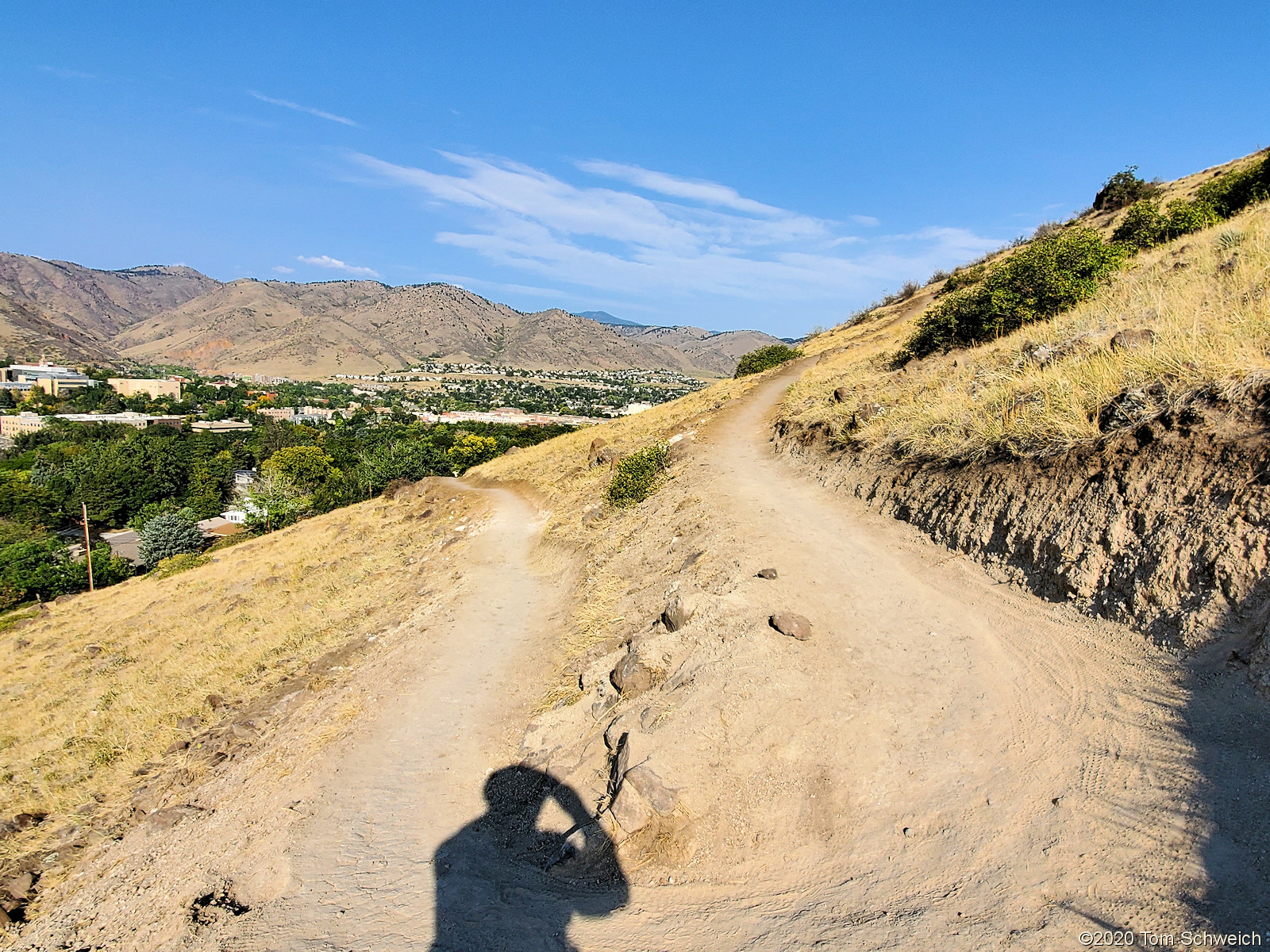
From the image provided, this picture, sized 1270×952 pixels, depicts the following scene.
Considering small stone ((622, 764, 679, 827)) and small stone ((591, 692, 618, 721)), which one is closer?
small stone ((622, 764, 679, 827))

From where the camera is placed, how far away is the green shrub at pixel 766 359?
111 feet

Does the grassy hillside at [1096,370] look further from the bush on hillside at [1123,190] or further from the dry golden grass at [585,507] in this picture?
the bush on hillside at [1123,190]

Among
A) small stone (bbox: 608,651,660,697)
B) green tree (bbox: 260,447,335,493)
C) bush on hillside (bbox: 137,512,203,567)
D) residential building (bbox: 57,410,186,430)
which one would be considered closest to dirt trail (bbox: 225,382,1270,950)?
small stone (bbox: 608,651,660,697)

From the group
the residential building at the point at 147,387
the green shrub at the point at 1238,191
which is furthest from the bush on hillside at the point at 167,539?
the residential building at the point at 147,387

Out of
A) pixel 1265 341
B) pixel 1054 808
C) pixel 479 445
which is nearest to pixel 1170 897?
pixel 1054 808

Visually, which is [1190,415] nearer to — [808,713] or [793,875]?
[808,713]

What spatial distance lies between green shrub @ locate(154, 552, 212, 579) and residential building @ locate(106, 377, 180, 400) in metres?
126

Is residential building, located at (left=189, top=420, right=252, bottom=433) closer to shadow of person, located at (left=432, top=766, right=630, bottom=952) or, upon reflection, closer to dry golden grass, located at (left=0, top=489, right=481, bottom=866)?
dry golden grass, located at (left=0, top=489, right=481, bottom=866)

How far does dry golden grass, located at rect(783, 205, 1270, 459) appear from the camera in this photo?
6316 millimetres

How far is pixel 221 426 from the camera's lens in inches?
4011

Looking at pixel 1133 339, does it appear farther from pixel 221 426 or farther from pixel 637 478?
pixel 221 426

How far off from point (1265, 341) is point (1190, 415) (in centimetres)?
129

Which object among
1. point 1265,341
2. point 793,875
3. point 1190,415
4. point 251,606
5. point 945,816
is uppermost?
point 1265,341

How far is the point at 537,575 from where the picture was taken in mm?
12992
